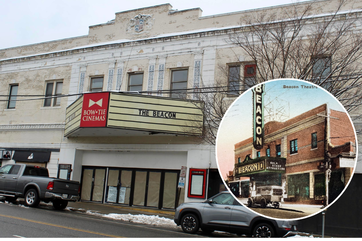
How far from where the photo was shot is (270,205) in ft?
9.27

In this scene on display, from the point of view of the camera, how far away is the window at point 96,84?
20.5 meters

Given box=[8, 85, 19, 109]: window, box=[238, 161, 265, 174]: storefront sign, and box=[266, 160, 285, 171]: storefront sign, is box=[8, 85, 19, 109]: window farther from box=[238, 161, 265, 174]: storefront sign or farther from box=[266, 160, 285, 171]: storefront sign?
box=[266, 160, 285, 171]: storefront sign

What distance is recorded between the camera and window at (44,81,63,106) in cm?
2167

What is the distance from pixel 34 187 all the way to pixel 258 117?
14.4 m

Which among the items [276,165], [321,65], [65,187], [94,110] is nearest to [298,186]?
[276,165]

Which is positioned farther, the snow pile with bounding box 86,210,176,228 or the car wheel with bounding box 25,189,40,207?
the car wheel with bounding box 25,189,40,207

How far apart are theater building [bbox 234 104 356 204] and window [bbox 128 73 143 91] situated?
1683 centimetres

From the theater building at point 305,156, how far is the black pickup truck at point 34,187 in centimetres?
1344

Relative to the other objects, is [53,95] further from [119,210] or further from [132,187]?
[119,210]

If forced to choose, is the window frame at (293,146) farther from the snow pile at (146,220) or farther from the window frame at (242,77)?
the snow pile at (146,220)

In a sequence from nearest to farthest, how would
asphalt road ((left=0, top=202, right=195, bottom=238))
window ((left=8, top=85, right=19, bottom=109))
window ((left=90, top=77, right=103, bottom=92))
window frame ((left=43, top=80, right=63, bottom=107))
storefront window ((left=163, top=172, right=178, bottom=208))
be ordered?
1. asphalt road ((left=0, top=202, right=195, bottom=238))
2. storefront window ((left=163, top=172, right=178, bottom=208))
3. window ((left=90, top=77, right=103, bottom=92))
4. window frame ((left=43, top=80, right=63, bottom=107))
5. window ((left=8, top=85, right=19, bottom=109))

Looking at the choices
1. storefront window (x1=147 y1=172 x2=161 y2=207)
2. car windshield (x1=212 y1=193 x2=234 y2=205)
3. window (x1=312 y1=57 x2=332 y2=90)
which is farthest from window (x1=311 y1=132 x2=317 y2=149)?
storefront window (x1=147 y1=172 x2=161 y2=207)

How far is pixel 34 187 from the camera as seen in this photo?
15.1 metres

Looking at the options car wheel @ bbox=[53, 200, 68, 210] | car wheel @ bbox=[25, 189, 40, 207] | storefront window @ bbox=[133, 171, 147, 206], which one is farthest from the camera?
storefront window @ bbox=[133, 171, 147, 206]
